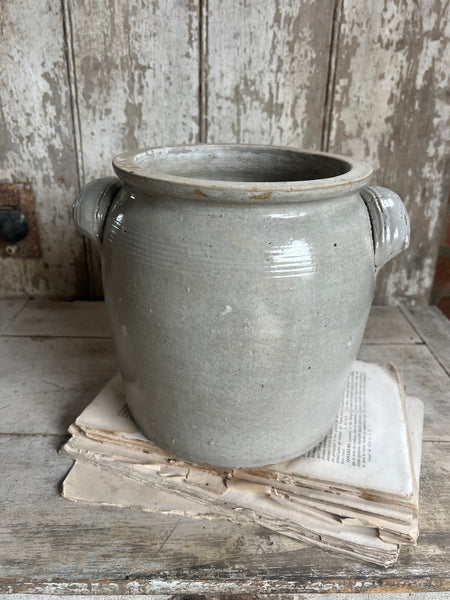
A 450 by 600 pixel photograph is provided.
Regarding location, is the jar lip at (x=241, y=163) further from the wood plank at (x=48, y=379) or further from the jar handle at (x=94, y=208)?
the wood plank at (x=48, y=379)

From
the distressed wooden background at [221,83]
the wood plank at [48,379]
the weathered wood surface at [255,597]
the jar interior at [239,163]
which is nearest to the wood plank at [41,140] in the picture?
the distressed wooden background at [221,83]

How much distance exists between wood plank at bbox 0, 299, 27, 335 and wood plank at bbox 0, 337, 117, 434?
9 centimetres

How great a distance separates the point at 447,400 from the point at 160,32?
954 mm

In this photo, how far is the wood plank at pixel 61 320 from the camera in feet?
3.88

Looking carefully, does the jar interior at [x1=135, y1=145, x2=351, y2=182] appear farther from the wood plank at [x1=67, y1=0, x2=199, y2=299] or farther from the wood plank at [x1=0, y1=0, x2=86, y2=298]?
A: the wood plank at [x1=0, y1=0, x2=86, y2=298]

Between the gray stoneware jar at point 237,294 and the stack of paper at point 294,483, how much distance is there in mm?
31

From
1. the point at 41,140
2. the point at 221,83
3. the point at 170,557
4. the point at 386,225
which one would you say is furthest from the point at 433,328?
the point at 41,140

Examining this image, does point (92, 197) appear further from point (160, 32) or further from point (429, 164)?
point (429, 164)

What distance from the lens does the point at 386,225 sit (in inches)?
26.8

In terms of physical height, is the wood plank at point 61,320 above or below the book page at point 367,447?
below

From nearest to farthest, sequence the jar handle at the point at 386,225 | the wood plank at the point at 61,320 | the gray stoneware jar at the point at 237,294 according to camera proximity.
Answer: the gray stoneware jar at the point at 237,294
the jar handle at the point at 386,225
the wood plank at the point at 61,320

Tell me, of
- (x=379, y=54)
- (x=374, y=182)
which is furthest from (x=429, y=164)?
(x=379, y=54)

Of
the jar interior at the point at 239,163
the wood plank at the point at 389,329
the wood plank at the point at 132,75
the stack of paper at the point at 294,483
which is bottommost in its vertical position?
the wood plank at the point at 389,329

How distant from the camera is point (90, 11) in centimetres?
108
